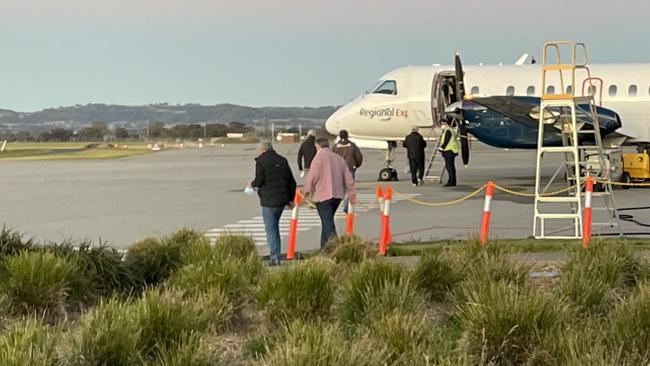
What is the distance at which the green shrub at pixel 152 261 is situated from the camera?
34.3ft

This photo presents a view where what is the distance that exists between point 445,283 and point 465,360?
313 cm

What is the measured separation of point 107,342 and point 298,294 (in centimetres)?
213

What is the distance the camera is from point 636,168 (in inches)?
1006

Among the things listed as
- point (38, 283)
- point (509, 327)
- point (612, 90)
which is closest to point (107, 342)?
point (38, 283)

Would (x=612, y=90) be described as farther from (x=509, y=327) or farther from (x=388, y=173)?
(x=509, y=327)

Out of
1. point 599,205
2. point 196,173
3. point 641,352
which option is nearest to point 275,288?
point 641,352

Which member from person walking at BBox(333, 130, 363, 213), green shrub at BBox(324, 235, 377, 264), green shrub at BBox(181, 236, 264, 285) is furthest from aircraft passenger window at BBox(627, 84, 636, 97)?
green shrub at BBox(181, 236, 264, 285)

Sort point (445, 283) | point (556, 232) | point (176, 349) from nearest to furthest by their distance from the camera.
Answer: point (176, 349) < point (445, 283) < point (556, 232)

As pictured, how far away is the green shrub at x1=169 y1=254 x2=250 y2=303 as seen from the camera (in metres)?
9.02

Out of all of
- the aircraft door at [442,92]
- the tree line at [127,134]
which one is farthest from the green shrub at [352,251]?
the tree line at [127,134]

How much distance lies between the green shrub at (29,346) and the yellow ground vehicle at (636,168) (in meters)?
21.1

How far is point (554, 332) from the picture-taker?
23.5 feet

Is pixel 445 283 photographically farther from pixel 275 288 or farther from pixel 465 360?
pixel 465 360

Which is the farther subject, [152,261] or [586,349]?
[152,261]
